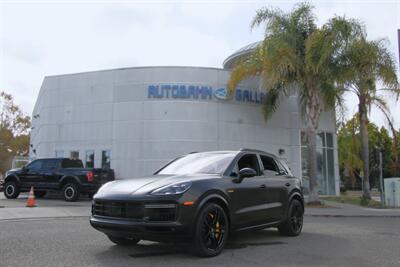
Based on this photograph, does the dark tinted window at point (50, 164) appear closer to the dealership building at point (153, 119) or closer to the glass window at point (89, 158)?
the dealership building at point (153, 119)

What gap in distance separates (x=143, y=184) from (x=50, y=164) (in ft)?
46.8

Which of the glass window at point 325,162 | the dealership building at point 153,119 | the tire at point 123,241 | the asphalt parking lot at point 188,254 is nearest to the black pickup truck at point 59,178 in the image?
the dealership building at point 153,119

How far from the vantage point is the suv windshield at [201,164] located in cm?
762

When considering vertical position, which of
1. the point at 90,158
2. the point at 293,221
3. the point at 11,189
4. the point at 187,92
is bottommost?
the point at 293,221

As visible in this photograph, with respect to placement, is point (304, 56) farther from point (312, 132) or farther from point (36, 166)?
point (36, 166)

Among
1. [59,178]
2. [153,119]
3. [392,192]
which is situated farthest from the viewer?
[153,119]

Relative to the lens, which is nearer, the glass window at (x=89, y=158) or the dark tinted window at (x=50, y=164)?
the dark tinted window at (x=50, y=164)

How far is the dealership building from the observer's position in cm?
2458

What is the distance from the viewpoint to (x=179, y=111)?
24625 mm

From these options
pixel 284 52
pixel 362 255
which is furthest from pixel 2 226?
pixel 284 52

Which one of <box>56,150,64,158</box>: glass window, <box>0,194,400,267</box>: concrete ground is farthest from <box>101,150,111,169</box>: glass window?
<box>0,194,400,267</box>: concrete ground

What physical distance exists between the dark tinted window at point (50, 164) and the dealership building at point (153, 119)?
5.56 metres

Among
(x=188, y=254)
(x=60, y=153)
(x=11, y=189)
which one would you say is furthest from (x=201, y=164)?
(x=60, y=153)

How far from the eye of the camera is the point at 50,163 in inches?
777
